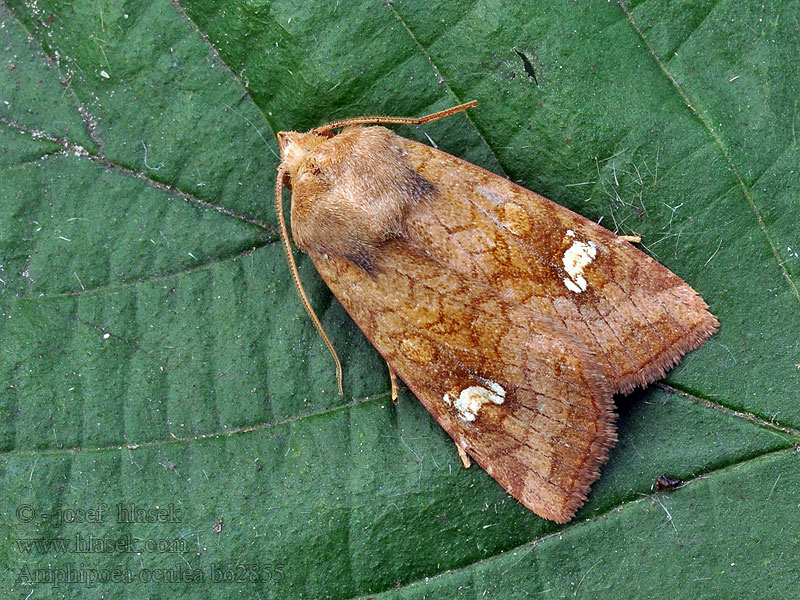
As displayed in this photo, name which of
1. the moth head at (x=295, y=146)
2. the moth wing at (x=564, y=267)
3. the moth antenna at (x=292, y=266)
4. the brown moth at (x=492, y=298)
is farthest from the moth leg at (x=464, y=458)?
the moth head at (x=295, y=146)

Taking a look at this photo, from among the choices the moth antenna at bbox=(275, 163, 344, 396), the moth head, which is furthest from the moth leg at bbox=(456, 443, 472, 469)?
the moth head

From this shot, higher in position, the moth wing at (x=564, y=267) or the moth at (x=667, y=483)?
the moth wing at (x=564, y=267)

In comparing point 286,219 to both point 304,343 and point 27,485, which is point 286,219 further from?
point 27,485

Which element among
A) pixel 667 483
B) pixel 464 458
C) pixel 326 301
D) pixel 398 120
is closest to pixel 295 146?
pixel 398 120

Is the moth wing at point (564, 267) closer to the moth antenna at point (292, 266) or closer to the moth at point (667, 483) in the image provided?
the moth at point (667, 483)

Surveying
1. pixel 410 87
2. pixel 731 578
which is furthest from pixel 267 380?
pixel 731 578

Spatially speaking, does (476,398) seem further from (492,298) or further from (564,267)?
(564,267)

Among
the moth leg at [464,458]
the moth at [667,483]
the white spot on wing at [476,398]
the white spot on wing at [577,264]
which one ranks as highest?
the white spot on wing at [577,264]
